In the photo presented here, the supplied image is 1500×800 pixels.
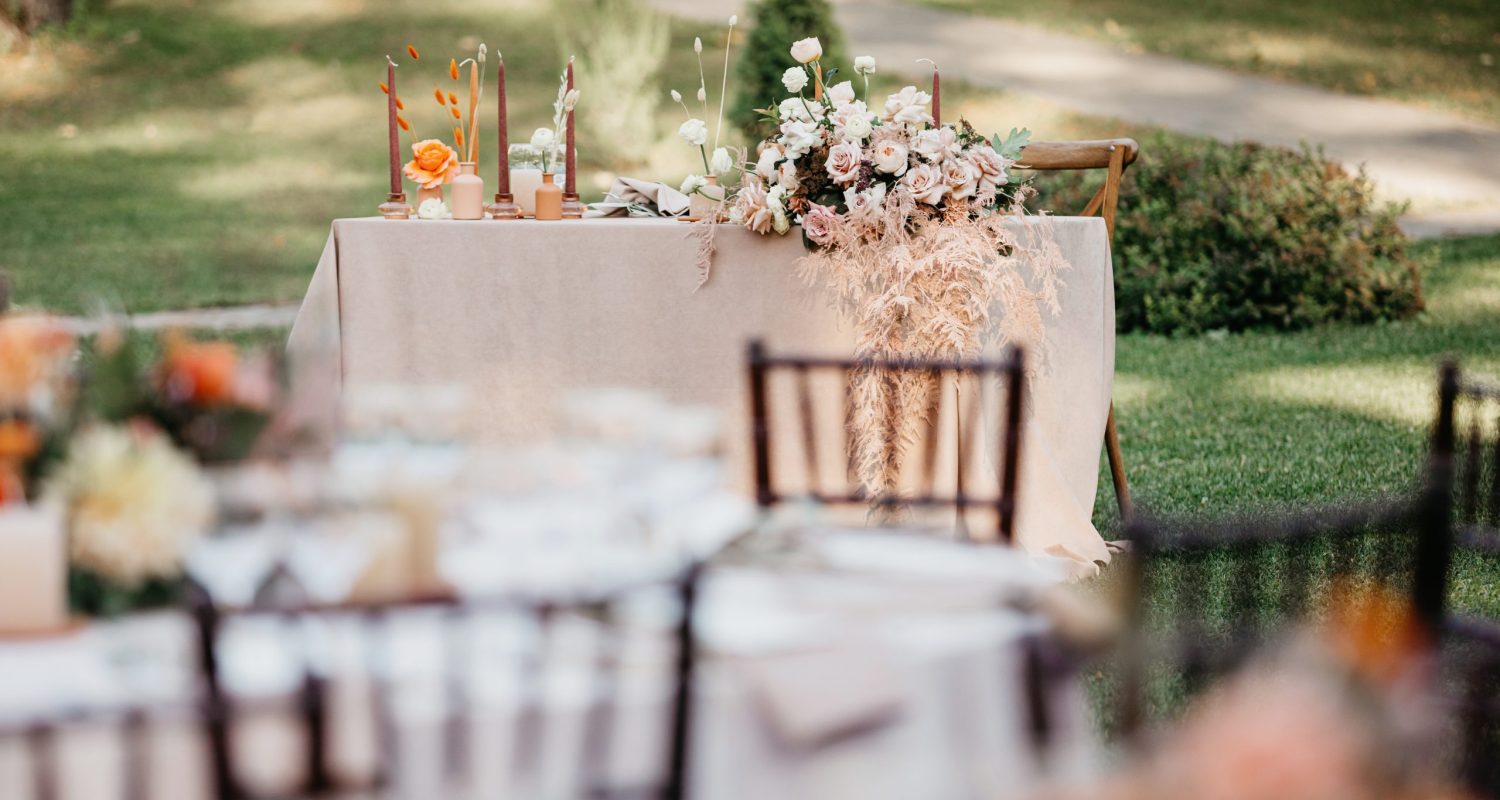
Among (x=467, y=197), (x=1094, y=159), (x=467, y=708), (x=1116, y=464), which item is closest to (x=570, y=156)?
(x=467, y=197)

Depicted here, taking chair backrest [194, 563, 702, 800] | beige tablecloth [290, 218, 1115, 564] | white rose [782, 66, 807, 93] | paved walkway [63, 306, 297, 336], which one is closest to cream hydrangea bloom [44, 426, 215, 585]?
chair backrest [194, 563, 702, 800]

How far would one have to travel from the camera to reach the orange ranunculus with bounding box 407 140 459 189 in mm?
4961

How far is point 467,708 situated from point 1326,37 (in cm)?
1740

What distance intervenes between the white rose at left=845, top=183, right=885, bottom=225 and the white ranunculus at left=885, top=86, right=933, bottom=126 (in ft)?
0.75

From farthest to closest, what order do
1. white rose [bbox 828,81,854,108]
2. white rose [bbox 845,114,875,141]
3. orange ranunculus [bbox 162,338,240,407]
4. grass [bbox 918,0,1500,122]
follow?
1. grass [bbox 918,0,1500,122]
2. white rose [bbox 828,81,854,108]
3. white rose [bbox 845,114,875,141]
4. orange ranunculus [bbox 162,338,240,407]

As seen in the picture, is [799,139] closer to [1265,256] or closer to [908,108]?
[908,108]

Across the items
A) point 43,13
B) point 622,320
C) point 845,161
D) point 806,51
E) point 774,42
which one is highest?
point 43,13

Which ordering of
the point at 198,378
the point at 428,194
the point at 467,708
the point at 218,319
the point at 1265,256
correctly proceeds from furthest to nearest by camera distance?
the point at 218,319
the point at 1265,256
the point at 428,194
the point at 198,378
the point at 467,708

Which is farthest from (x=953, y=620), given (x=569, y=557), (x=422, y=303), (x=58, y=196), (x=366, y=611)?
(x=58, y=196)

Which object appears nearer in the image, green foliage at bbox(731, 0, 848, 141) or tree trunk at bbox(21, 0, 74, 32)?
green foliage at bbox(731, 0, 848, 141)

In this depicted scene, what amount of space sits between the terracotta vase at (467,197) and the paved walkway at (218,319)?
420 centimetres

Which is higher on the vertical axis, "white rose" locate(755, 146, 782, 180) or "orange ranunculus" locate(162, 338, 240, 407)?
"white rose" locate(755, 146, 782, 180)

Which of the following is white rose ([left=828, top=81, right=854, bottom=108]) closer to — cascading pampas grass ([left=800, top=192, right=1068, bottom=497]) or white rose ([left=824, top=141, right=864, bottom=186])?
white rose ([left=824, top=141, right=864, bottom=186])

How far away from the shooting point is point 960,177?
4.50 metres
